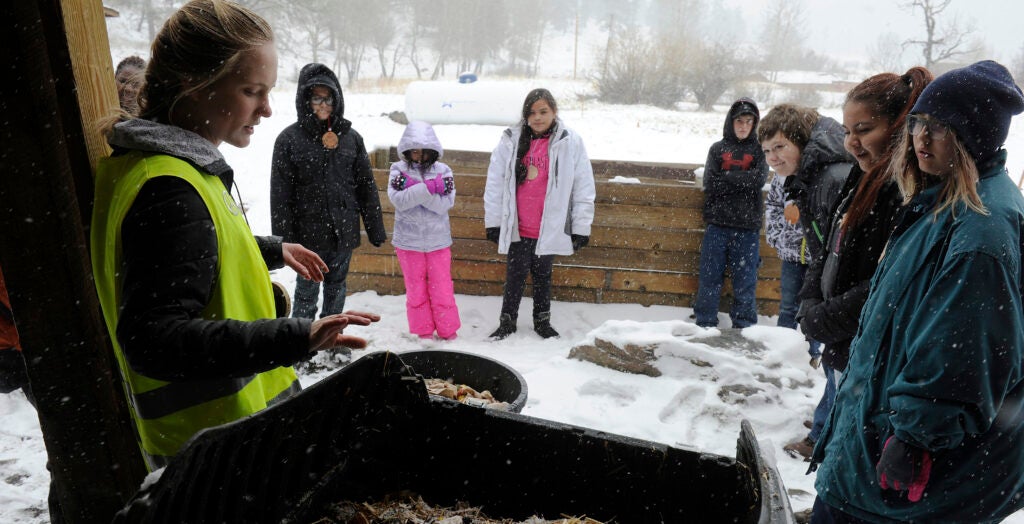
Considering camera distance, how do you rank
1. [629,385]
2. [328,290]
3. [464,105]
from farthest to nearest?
[464,105], [328,290], [629,385]

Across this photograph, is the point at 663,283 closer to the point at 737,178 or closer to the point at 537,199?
the point at 737,178

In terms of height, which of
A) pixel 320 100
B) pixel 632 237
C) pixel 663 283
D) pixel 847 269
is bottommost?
pixel 663 283

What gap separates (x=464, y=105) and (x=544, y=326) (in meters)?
10.9

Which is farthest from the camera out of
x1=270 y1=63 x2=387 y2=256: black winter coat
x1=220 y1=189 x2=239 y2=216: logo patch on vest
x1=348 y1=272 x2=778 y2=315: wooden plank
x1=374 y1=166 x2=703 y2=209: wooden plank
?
x1=348 y1=272 x2=778 y2=315: wooden plank

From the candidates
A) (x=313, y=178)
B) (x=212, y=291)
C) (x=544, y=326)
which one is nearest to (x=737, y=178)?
(x=544, y=326)

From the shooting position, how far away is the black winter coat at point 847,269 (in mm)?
2119

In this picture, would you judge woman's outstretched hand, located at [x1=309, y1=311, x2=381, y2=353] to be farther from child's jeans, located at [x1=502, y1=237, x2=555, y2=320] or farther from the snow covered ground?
child's jeans, located at [x1=502, y1=237, x2=555, y2=320]

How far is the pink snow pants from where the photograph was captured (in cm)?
479

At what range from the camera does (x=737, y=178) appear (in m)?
4.80

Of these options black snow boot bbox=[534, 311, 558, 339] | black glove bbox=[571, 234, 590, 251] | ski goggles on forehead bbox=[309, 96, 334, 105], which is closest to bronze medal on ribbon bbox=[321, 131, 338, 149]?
ski goggles on forehead bbox=[309, 96, 334, 105]

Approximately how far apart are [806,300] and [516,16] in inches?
1971

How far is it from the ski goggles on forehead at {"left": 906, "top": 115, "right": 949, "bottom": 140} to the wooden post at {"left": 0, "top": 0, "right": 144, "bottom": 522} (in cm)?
214

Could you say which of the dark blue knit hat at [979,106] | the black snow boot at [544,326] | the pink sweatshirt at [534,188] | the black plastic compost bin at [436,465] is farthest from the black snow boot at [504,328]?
the dark blue knit hat at [979,106]

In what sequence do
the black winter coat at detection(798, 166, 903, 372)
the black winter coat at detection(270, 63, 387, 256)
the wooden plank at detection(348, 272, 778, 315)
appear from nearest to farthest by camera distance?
the black winter coat at detection(798, 166, 903, 372)
the black winter coat at detection(270, 63, 387, 256)
the wooden plank at detection(348, 272, 778, 315)
